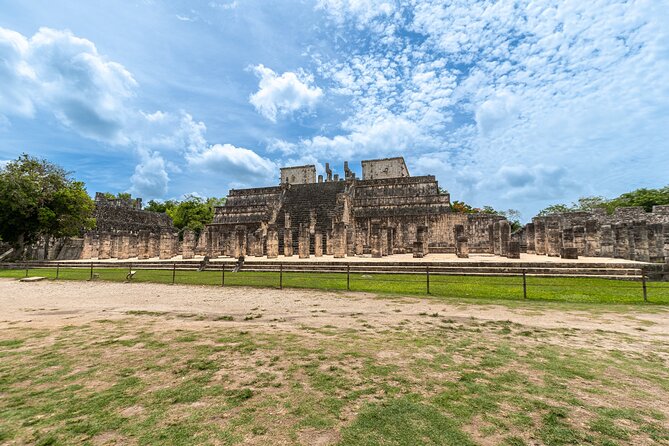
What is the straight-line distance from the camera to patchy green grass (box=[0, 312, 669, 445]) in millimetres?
2396

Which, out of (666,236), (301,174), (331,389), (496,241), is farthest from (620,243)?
(301,174)

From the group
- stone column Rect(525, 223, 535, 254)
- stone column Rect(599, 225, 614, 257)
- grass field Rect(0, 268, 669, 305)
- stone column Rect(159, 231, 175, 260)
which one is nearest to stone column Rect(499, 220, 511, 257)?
stone column Rect(525, 223, 535, 254)

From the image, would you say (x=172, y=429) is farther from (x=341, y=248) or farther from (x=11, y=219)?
(x=11, y=219)

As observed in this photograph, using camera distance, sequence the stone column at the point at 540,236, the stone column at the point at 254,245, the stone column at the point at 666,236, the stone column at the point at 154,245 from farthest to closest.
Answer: the stone column at the point at 154,245 → the stone column at the point at 254,245 → the stone column at the point at 540,236 → the stone column at the point at 666,236

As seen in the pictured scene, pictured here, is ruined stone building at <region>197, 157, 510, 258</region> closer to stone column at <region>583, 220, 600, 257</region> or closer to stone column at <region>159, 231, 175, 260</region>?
stone column at <region>159, 231, 175, 260</region>

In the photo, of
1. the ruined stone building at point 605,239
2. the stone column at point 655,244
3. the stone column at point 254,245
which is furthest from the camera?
the stone column at point 254,245

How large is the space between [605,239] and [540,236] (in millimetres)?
3442

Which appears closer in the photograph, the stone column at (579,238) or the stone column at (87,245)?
the stone column at (579,238)

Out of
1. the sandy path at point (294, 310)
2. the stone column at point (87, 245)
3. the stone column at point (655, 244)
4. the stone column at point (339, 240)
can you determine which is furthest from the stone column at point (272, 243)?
the stone column at point (655, 244)

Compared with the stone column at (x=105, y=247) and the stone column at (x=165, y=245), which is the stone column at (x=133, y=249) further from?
the stone column at (x=165, y=245)

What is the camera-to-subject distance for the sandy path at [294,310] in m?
5.90

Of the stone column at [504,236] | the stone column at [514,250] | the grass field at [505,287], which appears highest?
the stone column at [504,236]

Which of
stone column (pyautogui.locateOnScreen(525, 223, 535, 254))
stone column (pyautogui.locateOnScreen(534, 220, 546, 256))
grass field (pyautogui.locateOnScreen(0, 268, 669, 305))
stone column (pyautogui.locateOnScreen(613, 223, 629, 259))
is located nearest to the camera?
grass field (pyautogui.locateOnScreen(0, 268, 669, 305))

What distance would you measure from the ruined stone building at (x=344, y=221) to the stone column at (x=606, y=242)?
5653mm
